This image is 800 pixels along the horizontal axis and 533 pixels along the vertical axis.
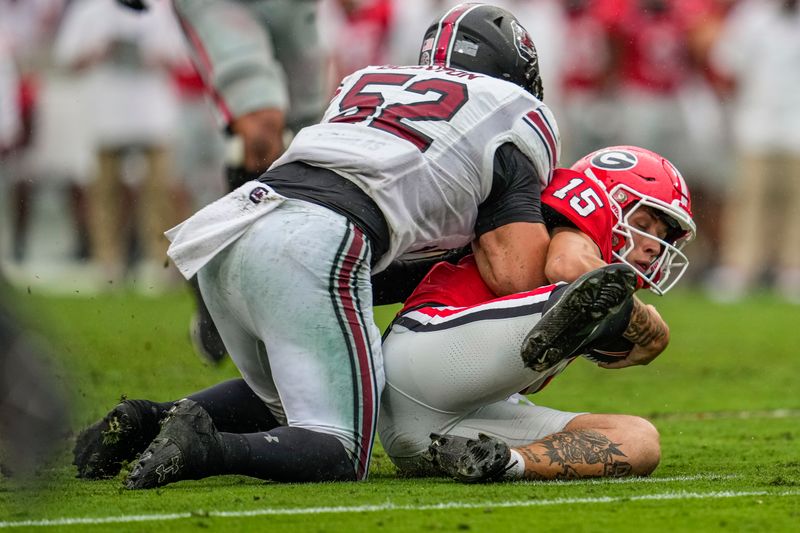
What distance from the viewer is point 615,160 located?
16.1ft

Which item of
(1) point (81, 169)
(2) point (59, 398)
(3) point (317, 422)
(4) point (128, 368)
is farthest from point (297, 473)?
(1) point (81, 169)

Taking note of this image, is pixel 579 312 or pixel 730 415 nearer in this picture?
pixel 579 312

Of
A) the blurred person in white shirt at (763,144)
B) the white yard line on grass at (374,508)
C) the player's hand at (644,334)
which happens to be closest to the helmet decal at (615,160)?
the player's hand at (644,334)

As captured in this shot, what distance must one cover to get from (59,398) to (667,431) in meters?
3.51

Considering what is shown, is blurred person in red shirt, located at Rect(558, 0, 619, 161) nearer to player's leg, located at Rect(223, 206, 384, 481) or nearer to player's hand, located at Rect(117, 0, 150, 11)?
player's hand, located at Rect(117, 0, 150, 11)

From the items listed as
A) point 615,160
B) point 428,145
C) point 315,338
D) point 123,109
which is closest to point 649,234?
point 615,160

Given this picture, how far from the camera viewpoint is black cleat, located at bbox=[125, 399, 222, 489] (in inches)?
152

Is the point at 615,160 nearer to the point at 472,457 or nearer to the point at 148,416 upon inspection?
the point at 472,457

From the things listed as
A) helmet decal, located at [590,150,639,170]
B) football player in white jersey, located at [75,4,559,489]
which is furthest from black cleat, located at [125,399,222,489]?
helmet decal, located at [590,150,639,170]

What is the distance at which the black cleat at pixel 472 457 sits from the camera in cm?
405

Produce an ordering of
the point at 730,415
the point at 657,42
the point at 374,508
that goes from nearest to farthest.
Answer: the point at 374,508 → the point at 730,415 → the point at 657,42

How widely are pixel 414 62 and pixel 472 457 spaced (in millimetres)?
9801

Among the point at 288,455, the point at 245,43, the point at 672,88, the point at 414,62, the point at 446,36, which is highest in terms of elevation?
the point at 446,36

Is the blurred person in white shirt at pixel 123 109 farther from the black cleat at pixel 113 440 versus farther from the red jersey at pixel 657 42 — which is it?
the black cleat at pixel 113 440
